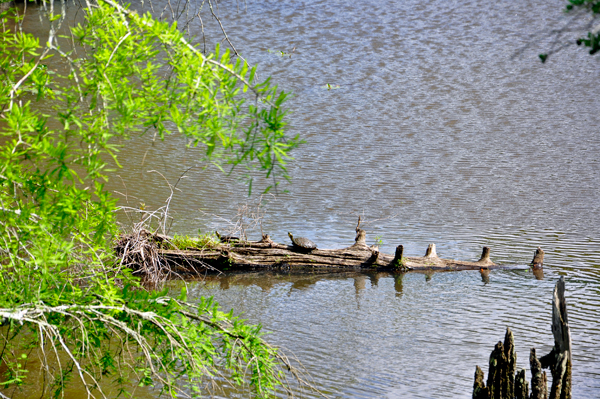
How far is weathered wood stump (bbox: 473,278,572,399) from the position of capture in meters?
4.42

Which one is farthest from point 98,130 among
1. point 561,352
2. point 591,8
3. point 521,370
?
point 561,352

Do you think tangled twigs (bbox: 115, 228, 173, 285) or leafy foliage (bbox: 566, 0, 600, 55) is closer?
leafy foliage (bbox: 566, 0, 600, 55)

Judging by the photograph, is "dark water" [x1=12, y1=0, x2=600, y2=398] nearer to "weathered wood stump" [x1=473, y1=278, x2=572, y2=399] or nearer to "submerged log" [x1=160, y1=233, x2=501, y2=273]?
"submerged log" [x1=160, y1=233, x2=501, y2=273]

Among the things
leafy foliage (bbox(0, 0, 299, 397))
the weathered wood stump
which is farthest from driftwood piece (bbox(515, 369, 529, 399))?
leafy foliage (bbox(0, 0, 299, 397))

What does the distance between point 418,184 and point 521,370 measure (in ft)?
23.3

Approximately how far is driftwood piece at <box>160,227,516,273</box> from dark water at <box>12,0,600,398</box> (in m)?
0.20

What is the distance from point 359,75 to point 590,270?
9.35 m

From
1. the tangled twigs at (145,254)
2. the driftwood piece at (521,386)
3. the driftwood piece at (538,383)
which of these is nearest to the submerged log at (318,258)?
the tangled twigs at (145,254)

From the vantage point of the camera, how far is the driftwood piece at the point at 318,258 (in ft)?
27.6

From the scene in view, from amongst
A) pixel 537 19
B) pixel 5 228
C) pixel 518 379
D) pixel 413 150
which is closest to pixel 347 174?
pixel 413 150

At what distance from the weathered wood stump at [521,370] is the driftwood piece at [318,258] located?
3.82 meters

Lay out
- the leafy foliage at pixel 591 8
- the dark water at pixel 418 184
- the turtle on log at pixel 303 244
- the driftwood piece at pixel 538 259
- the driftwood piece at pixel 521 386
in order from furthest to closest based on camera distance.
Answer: the driftwood piece at pixel 538 259 → the turtle on log at pixel 303 244 → the dark water at pixel 418 184 → the driftwood piece at pixel 521 386 → the leafy foliage at pixel 591 8

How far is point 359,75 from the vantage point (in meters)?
16.7

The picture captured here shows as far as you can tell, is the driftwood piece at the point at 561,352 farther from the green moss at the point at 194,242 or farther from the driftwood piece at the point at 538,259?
the green moss at the point at 194,242
